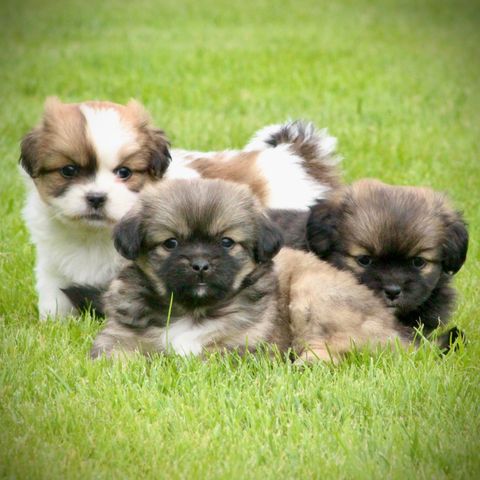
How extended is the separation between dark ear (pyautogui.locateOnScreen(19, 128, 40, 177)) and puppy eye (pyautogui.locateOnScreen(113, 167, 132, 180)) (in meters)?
0.39

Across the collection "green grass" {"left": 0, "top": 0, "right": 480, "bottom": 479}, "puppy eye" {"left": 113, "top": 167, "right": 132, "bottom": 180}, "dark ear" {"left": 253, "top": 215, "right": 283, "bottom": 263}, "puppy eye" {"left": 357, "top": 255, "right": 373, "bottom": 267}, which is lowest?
"green grass" {"left": 0, "top": 0, "right": 480, "bottom": 479}

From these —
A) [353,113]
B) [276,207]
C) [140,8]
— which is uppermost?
[276,207]

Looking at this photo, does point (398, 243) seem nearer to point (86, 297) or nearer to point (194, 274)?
point (194, 274)

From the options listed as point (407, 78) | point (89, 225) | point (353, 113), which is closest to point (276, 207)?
point (89, 225)

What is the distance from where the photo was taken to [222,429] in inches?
133

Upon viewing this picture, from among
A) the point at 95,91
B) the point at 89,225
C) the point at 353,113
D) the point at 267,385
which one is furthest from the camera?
the point at 95,91

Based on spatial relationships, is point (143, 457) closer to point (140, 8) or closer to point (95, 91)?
point (95, 91)

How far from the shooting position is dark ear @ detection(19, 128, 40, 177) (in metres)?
4.78

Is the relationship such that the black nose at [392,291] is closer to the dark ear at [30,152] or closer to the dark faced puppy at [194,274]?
the dark faced puppy at [194,274]

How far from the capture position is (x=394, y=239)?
14.0 ft

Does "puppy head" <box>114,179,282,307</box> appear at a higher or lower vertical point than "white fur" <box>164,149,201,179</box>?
higher

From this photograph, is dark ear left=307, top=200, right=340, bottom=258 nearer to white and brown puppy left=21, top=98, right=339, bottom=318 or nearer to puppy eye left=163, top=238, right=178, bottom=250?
white and brown puppy left=21, top=98, right=339, bottom=318

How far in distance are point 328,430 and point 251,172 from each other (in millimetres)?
2295

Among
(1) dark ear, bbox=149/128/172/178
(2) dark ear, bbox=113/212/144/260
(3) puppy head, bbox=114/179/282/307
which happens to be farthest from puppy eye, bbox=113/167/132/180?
(2) dark ear, bbox=113/212/144/260
